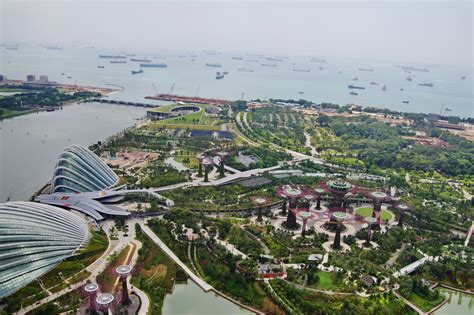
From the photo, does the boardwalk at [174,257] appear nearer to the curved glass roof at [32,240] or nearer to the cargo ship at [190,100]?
the curved glass roof at [32,240]

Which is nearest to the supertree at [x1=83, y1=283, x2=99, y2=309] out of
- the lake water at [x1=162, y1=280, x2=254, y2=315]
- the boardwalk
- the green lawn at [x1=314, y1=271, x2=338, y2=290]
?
the lake water at [x1=162, y1=280, x2=254, y2=315]

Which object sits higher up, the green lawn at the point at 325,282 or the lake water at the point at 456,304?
the green lawn at the point at 325,282

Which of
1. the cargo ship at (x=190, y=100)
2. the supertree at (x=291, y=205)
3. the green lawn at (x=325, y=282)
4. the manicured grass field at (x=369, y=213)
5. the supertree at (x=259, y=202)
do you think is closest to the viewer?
the green lawn at (x=325, y=282)

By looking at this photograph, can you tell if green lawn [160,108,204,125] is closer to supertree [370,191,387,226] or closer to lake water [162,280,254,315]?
supertree [370,191,387,226]

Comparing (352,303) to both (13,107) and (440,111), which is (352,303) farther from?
(440,111)

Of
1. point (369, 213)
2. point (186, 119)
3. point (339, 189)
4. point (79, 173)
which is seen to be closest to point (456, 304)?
point (339, 189)

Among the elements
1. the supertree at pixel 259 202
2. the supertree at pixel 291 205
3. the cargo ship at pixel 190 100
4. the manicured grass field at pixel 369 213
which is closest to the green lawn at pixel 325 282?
the supertree at pixel 291 205

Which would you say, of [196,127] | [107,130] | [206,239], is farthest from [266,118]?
[206,239]
